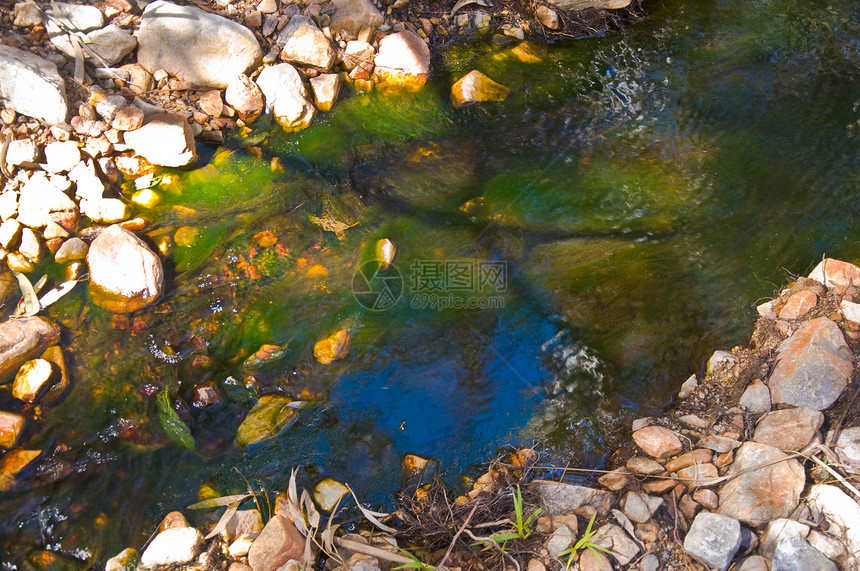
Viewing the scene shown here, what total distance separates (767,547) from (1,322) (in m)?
4.16

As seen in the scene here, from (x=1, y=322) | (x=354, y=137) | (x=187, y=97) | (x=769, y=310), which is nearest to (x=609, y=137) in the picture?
(x=769, y=310)

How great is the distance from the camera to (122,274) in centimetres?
330

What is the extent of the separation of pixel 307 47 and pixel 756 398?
4.04 m

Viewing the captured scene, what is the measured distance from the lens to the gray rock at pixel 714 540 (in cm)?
229

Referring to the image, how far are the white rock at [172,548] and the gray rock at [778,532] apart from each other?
2538mm

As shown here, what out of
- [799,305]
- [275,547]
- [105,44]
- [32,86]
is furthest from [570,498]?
[105,44]

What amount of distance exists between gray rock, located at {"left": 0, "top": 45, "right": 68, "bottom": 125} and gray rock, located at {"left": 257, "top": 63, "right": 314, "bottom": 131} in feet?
4.52

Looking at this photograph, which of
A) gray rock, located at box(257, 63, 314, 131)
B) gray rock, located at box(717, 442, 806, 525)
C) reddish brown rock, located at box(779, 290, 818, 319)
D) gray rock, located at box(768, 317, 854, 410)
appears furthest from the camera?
gray rock, located at box(257, 63, 314, 131)

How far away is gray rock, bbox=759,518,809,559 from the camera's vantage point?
228cm

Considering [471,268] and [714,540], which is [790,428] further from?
[471,268]

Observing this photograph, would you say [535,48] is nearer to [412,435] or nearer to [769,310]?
[769,310]

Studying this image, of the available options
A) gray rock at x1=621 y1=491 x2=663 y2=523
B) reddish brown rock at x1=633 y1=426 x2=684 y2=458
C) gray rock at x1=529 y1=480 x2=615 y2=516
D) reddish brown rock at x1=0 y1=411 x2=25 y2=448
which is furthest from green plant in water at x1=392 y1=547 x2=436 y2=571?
reddish brown rock at x1=0 y1=411 x2=25 y2=448

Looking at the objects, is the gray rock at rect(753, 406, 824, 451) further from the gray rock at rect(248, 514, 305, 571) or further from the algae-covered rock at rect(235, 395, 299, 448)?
the algae-covered rock at rect(235, 395, 299, 448)

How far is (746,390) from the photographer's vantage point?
9.47 ft
